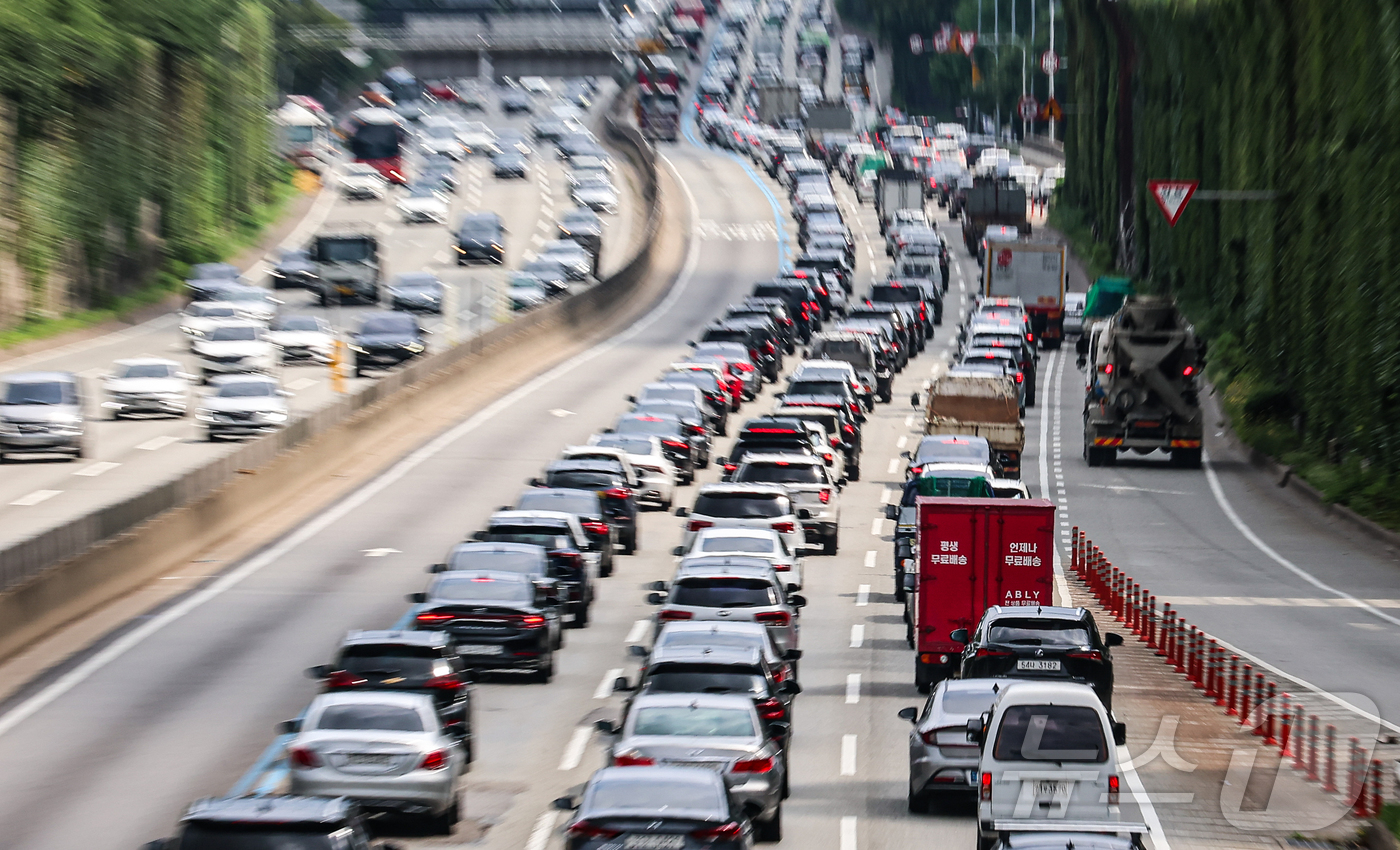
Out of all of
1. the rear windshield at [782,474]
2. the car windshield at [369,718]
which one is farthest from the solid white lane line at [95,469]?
the car windshield at [369,718]

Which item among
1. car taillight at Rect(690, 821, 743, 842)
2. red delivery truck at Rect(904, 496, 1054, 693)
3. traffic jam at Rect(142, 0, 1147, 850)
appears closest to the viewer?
car taillight at Rect(690, 821, 743, 842)

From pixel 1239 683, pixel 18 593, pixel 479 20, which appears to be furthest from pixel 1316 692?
pixel 479 20

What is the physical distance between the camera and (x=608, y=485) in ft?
125

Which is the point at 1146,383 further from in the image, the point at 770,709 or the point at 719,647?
the point at 770,709

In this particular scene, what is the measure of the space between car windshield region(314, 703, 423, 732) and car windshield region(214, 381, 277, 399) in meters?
28.5

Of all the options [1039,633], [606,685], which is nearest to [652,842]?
[1039,633]

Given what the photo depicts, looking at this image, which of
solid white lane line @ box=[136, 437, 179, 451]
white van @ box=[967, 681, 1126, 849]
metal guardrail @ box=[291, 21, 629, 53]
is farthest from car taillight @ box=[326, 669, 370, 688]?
metal guardrail @ box=[291, 21, 629, 53]

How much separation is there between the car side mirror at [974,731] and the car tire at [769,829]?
1.78m

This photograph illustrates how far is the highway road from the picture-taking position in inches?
1583

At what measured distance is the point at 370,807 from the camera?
62.1ft

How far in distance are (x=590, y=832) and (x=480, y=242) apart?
70491mm

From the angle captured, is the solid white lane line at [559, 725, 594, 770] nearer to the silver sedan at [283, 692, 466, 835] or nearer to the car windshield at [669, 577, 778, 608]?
the car windshield at [669, 577, 778, 608]

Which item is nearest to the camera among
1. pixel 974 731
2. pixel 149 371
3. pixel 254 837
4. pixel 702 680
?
pixel 254 837

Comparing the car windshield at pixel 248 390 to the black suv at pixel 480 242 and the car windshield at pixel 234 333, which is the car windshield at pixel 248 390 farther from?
the black suv at pixel 480 242
